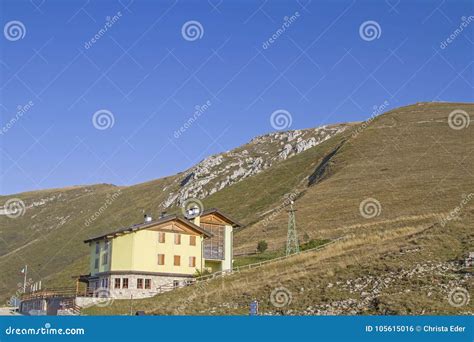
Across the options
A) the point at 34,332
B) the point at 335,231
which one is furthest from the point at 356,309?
the point at 335,231

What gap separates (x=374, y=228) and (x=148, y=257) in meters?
27.6

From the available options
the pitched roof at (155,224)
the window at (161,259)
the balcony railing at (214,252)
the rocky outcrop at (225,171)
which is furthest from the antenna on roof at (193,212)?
the rocky outcrop at (225,171)

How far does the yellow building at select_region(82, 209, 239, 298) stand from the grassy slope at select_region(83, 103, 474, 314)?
629cm

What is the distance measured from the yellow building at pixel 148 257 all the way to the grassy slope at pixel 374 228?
6.29 meters

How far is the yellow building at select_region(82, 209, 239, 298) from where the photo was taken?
57.5 metres

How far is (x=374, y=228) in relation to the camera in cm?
7131

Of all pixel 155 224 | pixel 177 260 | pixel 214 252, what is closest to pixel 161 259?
pixel 177 260

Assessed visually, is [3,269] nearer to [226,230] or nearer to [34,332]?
[226,230]

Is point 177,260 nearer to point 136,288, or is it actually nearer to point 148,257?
point 148,257

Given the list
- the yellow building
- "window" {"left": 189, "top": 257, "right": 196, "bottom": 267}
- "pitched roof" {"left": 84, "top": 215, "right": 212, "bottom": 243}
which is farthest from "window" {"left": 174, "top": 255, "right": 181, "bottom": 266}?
"pitched roof" {"left": 84, "top": 215, "right": 212, "bottom": 243}

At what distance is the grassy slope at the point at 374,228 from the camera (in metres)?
35.5

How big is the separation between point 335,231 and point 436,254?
36.9 metres

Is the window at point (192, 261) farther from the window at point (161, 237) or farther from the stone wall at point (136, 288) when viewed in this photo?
the window at point (161, 237)

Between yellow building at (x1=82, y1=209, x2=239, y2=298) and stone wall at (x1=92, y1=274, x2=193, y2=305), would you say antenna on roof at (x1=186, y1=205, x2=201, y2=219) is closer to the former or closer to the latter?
yellow building at (x1=82, y1=209, x2=239, y2=298)
